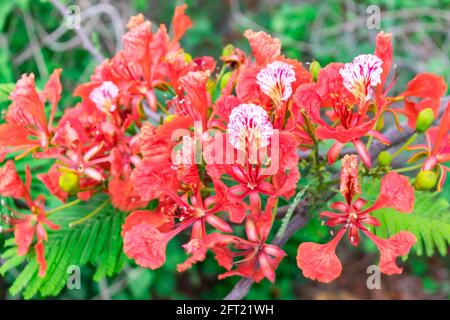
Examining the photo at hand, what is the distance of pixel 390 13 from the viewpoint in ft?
9.41

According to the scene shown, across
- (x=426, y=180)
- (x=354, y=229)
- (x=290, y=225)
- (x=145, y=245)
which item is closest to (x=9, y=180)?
(x=145, y=245)

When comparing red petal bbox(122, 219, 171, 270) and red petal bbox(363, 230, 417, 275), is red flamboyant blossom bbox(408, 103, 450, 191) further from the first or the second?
red petal bbox(122, 219, 171, 270)

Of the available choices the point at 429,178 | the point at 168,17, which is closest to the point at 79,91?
the point at 429,178

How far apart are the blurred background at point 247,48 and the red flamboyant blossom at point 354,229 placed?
1.30 meters

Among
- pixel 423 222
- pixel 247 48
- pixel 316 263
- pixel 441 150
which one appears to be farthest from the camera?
pixel 247 48

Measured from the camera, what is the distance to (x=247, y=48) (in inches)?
125

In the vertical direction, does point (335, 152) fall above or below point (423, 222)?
above

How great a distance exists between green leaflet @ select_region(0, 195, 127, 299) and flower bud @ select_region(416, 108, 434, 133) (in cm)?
64

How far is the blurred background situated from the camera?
100 inches

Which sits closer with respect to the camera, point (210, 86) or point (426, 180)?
point (426, 180)

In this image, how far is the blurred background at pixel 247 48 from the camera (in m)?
2.55

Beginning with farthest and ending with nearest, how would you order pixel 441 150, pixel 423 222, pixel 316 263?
pixel 423 222, pixel 441 150, pixel 316 263

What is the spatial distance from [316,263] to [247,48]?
2.32 meters

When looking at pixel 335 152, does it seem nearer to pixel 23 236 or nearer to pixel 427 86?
pixel 427 86
